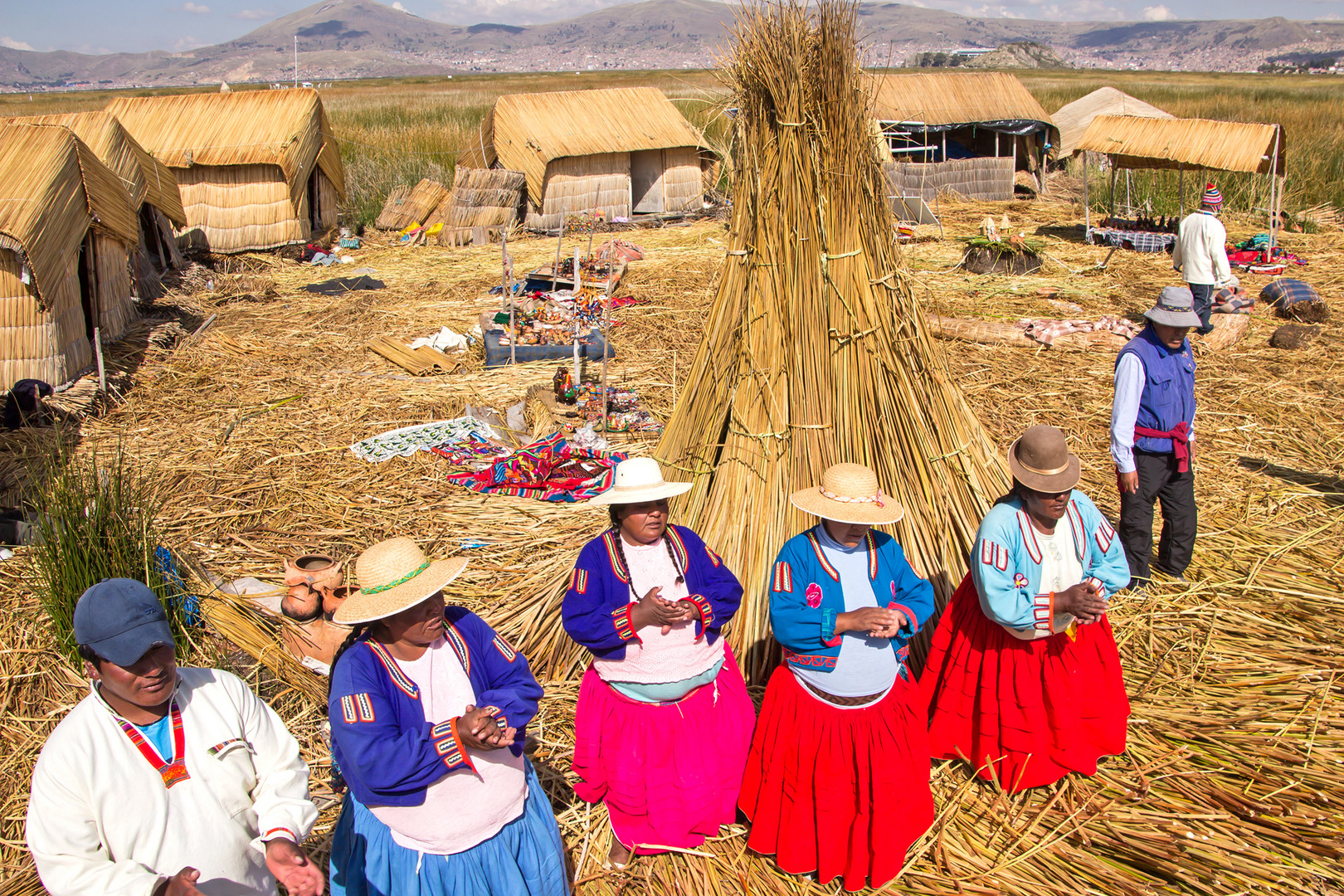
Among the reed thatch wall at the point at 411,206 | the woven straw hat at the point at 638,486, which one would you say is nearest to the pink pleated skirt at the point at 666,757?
the woven straw hat at the point at 638,486

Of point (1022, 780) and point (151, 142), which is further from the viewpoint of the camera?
point (151, 142)

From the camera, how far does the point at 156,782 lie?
1862 mm

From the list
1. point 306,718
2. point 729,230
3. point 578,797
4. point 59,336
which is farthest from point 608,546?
point 59,336

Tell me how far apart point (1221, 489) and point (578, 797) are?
13.6 ft

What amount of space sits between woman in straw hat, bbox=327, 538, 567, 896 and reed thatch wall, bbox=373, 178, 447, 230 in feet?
47.0

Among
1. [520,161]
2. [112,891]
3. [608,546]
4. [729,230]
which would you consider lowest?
[112,891]

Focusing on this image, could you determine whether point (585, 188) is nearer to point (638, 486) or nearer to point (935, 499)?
point (935, 499)

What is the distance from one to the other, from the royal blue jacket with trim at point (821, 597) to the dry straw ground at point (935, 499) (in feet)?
1.57

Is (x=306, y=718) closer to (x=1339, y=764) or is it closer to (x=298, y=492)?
(x=298, y=492)

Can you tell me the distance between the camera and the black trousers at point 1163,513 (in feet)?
12.8

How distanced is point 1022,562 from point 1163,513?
1.84 metres

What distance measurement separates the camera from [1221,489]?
5.04m

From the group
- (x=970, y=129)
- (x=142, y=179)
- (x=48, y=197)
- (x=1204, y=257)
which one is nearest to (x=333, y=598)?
(x=48, y=197)

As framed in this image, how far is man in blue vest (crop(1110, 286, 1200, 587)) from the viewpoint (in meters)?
3.71
